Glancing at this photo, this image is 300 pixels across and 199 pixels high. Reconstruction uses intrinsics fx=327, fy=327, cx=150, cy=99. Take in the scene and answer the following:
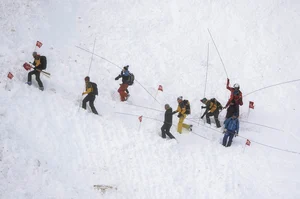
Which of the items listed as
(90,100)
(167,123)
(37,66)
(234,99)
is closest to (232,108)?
(234,99)

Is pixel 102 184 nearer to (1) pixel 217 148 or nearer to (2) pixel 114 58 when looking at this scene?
(1) pixel 217 148

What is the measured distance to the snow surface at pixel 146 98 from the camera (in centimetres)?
1145

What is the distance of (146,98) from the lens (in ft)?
53.1

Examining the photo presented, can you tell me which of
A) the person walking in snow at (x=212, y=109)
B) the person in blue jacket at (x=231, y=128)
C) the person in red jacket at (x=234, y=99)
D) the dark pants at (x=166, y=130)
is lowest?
the dark pants at (x=166, y=130)

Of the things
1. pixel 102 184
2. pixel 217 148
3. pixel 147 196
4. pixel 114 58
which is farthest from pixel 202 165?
pixel 114 58

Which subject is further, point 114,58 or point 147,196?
point 114,58

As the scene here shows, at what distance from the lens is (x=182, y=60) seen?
60.0 ft

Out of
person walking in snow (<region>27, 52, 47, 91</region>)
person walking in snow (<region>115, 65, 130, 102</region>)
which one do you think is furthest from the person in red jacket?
person walking in snow (<region>27, 52, 47, 91</region>)

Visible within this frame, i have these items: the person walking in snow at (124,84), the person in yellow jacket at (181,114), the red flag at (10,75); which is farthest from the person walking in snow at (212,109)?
the red flag at (10,75)

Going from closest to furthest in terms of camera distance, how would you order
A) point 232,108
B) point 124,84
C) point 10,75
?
point 10,75 < point 232,108 < point 124,84

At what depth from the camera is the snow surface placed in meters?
11.5

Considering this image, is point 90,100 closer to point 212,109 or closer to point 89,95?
point 89,95

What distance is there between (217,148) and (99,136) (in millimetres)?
4960

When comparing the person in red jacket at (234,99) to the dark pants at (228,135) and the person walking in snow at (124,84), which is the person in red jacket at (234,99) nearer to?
the dark pants at (228,135)
